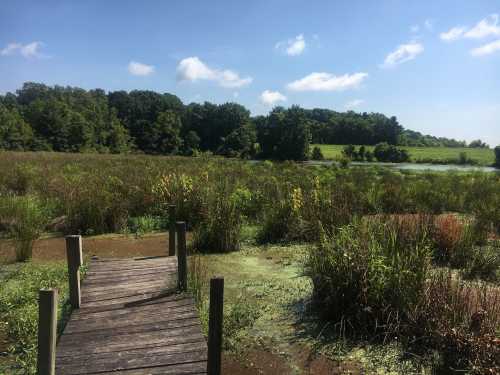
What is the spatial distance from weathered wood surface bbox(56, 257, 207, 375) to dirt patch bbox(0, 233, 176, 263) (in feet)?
6.59

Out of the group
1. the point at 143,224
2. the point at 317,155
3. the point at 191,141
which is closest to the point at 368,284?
the point at 143,224

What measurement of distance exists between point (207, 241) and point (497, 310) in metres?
4.81

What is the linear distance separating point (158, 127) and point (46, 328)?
240 feet

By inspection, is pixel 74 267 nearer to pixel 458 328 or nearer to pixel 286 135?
pixel 458 328

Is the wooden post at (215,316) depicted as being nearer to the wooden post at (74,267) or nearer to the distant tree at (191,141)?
the wooden post at (74,267)

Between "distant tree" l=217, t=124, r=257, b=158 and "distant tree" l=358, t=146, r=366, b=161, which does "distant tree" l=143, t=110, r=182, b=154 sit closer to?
"distant tree" l=217, t=124, r=257, b=158

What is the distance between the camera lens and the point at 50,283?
205 inches

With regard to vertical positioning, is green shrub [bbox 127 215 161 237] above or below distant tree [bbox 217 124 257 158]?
below

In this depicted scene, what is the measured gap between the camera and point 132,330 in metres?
3.62

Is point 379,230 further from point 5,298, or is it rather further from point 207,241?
point 5,298

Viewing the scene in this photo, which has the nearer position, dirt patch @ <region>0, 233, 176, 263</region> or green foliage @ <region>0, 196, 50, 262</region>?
dirt patch @ <region>0, 233, 176, 263</region>

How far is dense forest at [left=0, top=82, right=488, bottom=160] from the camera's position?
57688 millimetres

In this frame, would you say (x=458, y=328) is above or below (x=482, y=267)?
above

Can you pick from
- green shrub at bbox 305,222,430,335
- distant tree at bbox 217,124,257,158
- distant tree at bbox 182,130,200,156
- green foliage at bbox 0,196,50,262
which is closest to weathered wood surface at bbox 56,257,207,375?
green shrub at bbox 305,222,430,335
